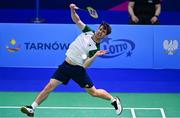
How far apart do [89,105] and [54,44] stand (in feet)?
10.4

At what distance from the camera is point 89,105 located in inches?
376

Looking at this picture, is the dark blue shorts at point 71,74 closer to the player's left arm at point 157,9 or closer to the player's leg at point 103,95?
the player's leg at point 103,95

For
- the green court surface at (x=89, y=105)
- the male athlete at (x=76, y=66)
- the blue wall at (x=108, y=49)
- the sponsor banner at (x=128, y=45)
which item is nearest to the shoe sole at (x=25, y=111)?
the male athlete at (x=76, y=66)

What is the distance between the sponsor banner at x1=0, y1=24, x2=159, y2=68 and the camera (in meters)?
12.2

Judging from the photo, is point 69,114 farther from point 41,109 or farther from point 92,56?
point 92,56

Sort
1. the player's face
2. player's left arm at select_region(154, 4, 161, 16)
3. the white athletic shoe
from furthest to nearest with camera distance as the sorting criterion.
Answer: player's left arm at select_region(154, 4, 161, 16) < the white athletic shoe < the player's face

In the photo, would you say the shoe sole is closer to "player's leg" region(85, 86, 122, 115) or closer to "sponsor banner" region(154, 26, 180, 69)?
"player's leg" region(85, 86, 122, 115)

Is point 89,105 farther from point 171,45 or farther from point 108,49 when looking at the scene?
point 171,45

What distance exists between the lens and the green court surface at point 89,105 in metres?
8.91

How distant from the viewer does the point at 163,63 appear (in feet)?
40.8

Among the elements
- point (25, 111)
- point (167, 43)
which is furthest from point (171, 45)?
point (25, 111)

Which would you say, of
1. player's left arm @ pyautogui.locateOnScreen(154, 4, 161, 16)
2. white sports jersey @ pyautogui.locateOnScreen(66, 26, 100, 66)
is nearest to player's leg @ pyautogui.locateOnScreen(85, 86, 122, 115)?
white sports jersey @ pyautogui.locateOnScreen(66, 26, 100, 66)

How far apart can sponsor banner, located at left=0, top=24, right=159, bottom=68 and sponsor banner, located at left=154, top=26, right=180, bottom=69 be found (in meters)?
0.15

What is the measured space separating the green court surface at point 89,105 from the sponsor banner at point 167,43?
210 centimetres
